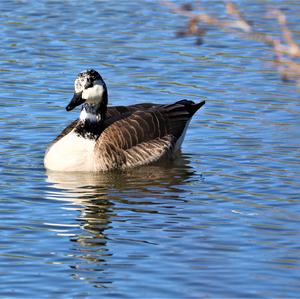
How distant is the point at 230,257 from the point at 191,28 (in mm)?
5677

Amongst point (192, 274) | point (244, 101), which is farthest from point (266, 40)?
point (244, 101)

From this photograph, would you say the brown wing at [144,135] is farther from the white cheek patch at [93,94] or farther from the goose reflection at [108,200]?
the white cheek patch at [93,94]

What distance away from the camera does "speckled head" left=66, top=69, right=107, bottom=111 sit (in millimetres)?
→ 14891

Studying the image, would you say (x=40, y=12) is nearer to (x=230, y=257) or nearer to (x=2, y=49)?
(x=2, y=49)

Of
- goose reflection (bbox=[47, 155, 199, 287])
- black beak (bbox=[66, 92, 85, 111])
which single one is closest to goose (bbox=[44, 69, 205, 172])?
black beak (bbox=[66, 92, 85, 111])

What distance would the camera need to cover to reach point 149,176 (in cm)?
1476

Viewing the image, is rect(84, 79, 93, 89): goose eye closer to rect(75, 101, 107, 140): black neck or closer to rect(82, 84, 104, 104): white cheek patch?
rect(82, 84, 104, 104): white cheek patch

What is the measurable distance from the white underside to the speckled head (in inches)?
24.4

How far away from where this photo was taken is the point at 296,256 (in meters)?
10.7

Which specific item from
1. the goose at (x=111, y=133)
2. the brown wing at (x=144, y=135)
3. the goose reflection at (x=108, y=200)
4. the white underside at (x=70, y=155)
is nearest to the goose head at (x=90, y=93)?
the goose at (x=111, y=133)

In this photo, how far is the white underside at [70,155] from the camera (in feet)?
47.7

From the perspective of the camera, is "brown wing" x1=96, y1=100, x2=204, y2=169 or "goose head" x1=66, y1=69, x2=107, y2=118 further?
"brown wing" x1=96, y1=100, x2=204, y2=169

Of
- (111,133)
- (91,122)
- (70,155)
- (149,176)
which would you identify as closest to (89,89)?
(91,122)

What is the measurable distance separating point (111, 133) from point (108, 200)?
2288mm
